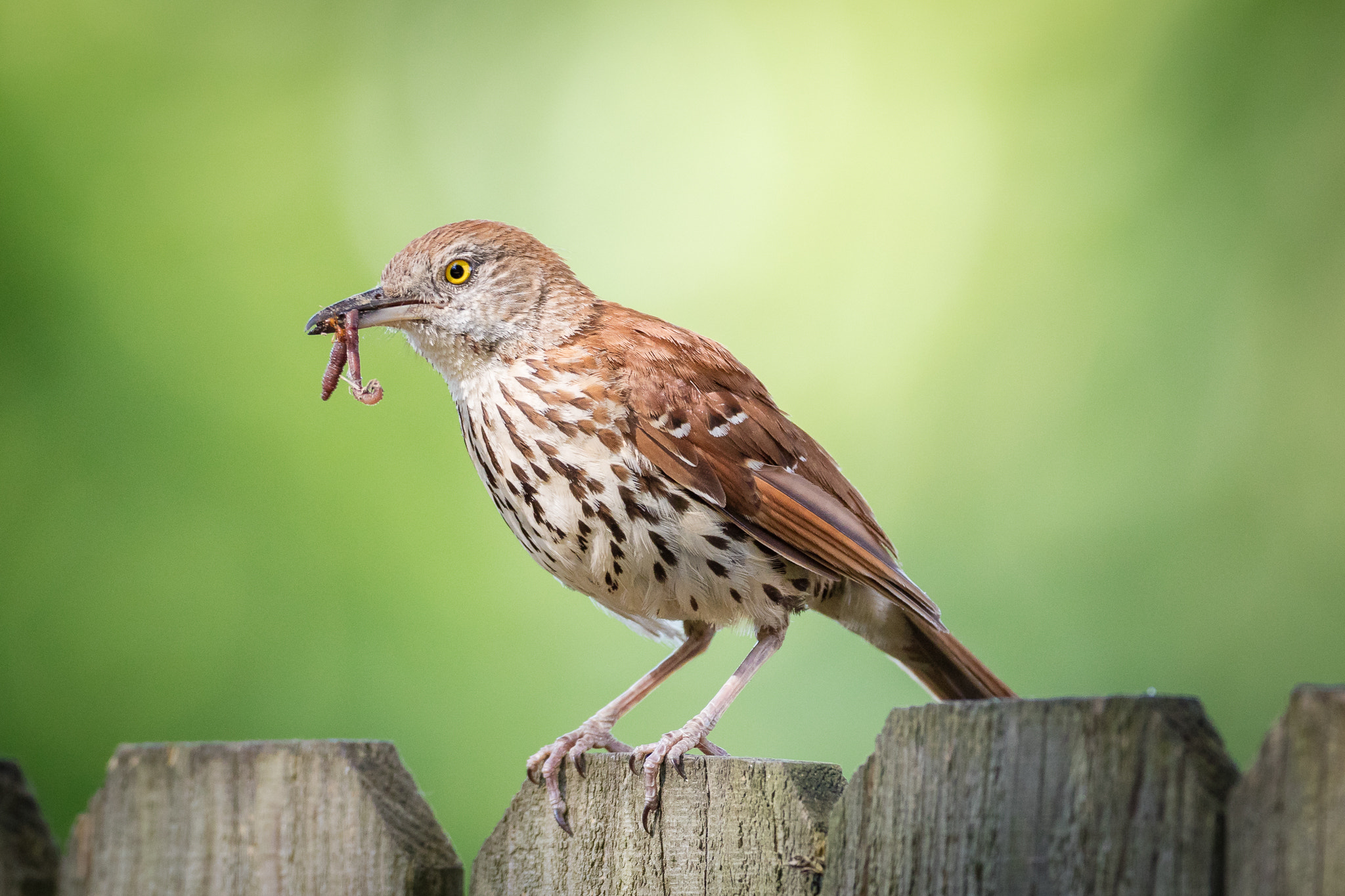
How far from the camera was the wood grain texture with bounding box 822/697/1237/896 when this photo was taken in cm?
147

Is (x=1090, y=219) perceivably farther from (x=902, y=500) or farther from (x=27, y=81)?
(x=27, y=81)

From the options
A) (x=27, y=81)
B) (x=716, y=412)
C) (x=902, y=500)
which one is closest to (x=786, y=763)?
(x=716, y=412)

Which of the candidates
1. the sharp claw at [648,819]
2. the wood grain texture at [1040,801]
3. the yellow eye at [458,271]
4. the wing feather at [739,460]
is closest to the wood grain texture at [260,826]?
the sharp claw at [648,819]

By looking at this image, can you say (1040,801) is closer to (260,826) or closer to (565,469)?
(260,826)

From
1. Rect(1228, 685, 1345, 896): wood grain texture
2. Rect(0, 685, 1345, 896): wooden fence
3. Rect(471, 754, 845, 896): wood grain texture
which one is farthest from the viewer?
Rect(471, 754, 845, 896): wood grain texture

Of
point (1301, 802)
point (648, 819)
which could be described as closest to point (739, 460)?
point (648, 819)

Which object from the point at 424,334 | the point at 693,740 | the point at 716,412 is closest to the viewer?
the point at 693,740

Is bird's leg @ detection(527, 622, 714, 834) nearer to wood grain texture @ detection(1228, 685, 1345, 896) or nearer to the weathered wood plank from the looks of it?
the weathered wood plank

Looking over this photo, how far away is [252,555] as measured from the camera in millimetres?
5938

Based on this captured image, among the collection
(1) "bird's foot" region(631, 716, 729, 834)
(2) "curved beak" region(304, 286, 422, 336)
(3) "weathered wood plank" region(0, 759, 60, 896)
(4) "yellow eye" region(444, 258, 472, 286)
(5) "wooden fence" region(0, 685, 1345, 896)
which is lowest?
(3) "weathered wood plank" region(0, 759, 60, 896)

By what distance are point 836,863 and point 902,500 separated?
13.1 feet

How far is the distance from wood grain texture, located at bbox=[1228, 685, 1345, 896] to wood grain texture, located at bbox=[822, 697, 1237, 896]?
7 cm

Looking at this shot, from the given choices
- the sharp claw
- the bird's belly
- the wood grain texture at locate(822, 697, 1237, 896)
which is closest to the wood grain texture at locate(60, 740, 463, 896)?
the sharp claw

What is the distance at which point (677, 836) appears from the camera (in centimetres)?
202
